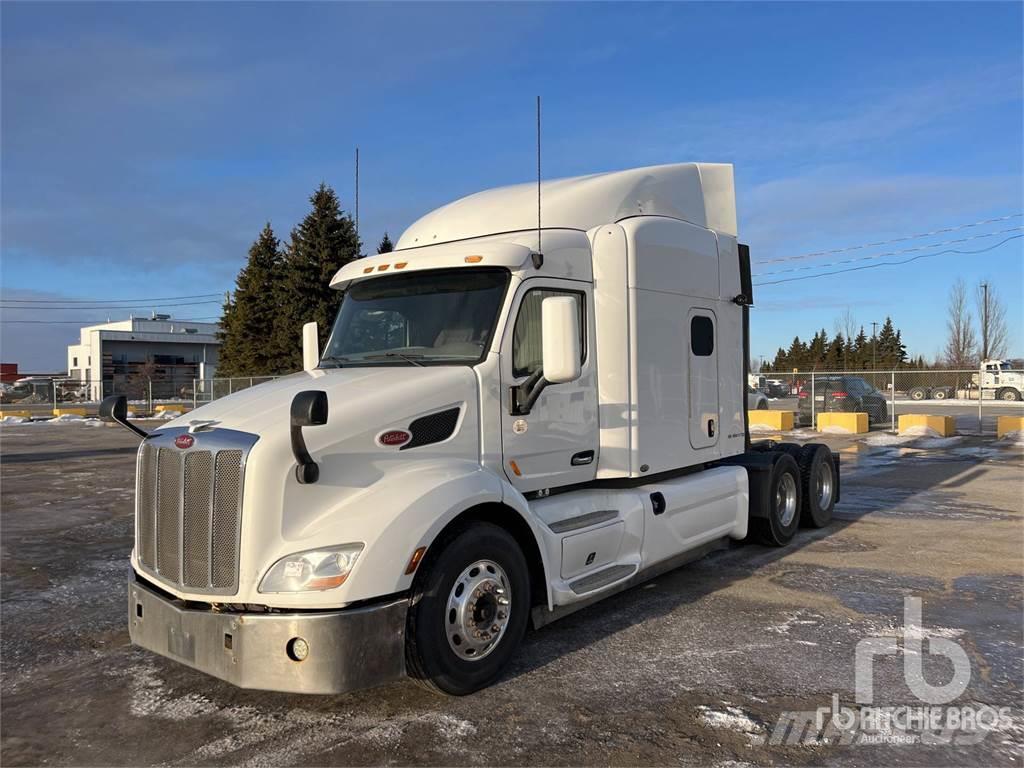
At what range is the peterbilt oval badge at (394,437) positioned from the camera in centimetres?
423

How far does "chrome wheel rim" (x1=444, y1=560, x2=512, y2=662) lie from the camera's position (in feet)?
13.8

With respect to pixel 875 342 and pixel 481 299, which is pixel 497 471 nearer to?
pixel 481 299

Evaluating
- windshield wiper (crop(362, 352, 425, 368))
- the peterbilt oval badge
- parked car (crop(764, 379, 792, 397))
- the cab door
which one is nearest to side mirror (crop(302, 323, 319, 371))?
windshield wiper (crop(362, 352, 425, 368))

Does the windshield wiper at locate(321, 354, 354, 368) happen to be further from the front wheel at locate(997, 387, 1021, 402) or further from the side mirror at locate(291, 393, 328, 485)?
the front wheel at locate(997, 387, 1021, 402)

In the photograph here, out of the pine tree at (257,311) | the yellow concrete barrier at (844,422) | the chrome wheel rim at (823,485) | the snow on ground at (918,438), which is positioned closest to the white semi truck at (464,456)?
the chrome wheel rim at (823,485)

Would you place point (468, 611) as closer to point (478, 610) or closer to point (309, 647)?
point (478, 610)

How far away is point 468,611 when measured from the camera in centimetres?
426

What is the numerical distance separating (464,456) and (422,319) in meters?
1.11

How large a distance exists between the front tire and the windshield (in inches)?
48.1

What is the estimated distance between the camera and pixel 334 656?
369 centimetres

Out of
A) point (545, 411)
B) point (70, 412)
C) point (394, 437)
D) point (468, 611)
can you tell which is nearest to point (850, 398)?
point (545, 411)

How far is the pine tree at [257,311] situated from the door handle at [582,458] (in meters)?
34.1

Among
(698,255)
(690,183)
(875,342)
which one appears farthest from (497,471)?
(875,342)

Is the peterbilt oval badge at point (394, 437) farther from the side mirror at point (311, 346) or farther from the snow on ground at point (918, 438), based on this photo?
the snow on ground at point (918, 438)
